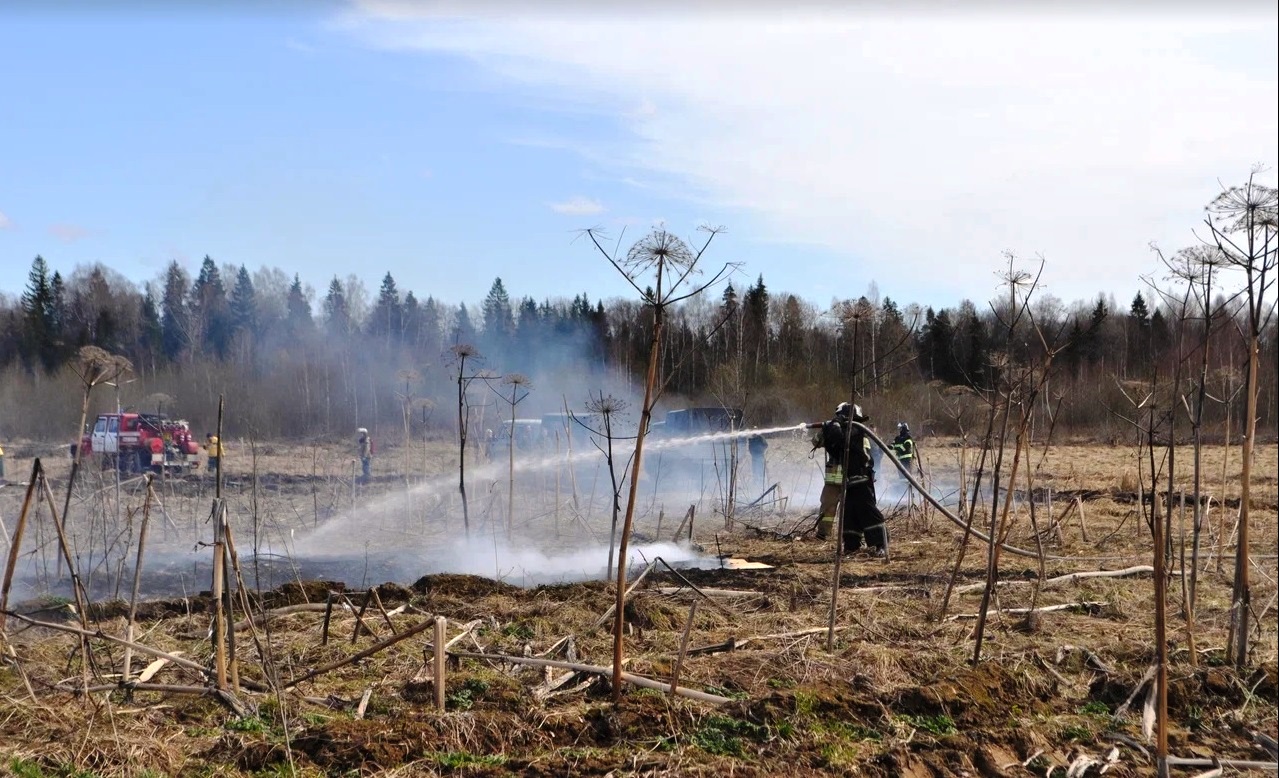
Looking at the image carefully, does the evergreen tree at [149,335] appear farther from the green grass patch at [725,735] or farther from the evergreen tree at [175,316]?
the green grass patch at [725,735]

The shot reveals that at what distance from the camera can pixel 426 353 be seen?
39.9 metres

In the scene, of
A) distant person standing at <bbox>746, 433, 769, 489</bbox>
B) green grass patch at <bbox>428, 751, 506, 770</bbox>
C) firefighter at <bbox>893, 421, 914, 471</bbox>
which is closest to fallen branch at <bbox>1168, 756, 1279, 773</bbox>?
green grass patch at <bbox>428, 751, 506, 770</bbox>

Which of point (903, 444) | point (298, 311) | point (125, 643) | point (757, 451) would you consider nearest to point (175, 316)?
point (298, 311)

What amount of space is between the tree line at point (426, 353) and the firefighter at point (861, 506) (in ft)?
5.61

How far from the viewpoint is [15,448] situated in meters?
22.6

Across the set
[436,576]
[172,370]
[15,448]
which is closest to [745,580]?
[436,576]

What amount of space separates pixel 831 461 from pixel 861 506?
675mm

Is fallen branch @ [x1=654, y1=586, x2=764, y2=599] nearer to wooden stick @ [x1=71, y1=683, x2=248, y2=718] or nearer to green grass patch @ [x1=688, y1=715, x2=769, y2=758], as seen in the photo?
green grass patch @ [x1=688, y1=715, x2=769, y2=758]

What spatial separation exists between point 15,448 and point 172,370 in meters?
9.97

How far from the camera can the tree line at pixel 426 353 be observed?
61.6 ft

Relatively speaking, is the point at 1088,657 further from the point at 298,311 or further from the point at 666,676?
the point at 298,311

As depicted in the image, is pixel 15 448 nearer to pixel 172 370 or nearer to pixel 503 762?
pixel 172 370

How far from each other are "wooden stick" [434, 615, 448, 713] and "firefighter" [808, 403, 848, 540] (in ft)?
20.2

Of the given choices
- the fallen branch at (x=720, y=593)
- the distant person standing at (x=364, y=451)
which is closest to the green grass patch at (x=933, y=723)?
the fallen branch at (x=720, y=593)
